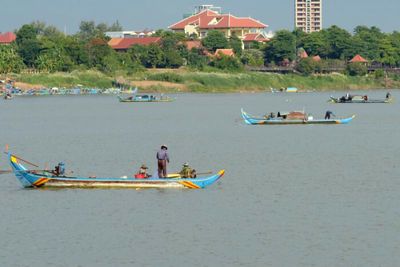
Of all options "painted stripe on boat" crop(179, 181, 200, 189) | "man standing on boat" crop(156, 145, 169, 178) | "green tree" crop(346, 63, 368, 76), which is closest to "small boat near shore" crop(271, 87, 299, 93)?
"green tree" crop(346, 63, 368, 76)

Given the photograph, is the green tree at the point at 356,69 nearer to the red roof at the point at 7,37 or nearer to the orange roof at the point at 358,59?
the orange roof at the point at 358,59

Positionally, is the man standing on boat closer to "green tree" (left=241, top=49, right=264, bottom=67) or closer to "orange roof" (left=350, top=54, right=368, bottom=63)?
"green tree" (left=241, top=49, right=264, bottom=67)

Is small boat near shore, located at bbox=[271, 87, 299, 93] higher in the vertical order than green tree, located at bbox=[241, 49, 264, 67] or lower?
lower

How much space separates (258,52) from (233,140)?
11879cm

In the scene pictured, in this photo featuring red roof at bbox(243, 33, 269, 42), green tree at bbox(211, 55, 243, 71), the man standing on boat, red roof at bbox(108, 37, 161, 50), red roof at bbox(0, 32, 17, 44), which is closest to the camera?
the man standing on boat

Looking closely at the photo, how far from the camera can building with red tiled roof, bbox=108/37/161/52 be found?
174375 millimetres

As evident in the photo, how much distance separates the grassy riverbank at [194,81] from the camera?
154 meters

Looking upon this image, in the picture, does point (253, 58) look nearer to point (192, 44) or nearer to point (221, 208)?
point (192, 44)

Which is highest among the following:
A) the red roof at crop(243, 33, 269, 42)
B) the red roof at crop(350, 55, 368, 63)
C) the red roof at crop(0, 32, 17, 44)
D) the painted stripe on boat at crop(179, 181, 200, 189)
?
the red roof at crop(0, 32, 17, 44)

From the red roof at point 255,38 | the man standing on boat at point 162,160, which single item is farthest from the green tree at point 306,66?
the man standing on boat at point 162,160

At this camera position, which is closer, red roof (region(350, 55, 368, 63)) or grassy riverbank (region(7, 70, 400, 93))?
grassy riverbank (region(7, 70, 400, 93))

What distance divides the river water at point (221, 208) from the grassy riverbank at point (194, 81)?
3450 inches

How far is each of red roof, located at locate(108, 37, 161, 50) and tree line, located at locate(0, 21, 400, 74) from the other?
253 centimetres

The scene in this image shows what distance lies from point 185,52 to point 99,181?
420 feet
